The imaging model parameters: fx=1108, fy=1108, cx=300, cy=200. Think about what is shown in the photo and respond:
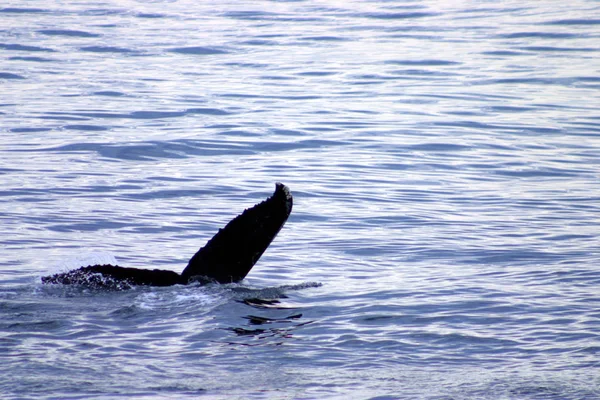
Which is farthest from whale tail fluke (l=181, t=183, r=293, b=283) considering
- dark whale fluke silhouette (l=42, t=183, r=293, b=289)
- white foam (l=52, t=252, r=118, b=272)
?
white foam (l=52, t=252, r=118, b=272)

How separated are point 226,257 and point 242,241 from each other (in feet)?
0.92

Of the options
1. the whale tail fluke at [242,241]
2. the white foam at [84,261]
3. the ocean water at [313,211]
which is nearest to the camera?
the ocean water at [313,211]

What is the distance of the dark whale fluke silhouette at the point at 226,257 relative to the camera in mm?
10211

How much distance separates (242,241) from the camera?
1038cm

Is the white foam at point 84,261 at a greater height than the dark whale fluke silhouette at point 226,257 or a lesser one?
lesser

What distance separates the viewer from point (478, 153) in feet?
68.2

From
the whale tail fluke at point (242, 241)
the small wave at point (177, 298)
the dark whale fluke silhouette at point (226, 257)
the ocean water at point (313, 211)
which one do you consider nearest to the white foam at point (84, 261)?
the ocean water at point (313, 211)

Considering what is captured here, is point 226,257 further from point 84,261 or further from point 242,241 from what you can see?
point 84,261

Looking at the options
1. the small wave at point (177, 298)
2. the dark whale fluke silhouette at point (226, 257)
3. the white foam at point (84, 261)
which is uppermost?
the dark whale fluke silhouette at point (226, 257)

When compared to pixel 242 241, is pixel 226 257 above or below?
below

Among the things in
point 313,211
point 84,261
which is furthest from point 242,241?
point 313,211

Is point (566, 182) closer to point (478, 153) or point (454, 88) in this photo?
point (478, 153)

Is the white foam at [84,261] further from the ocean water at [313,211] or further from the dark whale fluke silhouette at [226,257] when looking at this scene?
the dark whale fluke silhouette at [226,257]

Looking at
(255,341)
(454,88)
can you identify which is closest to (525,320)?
(255,341)
